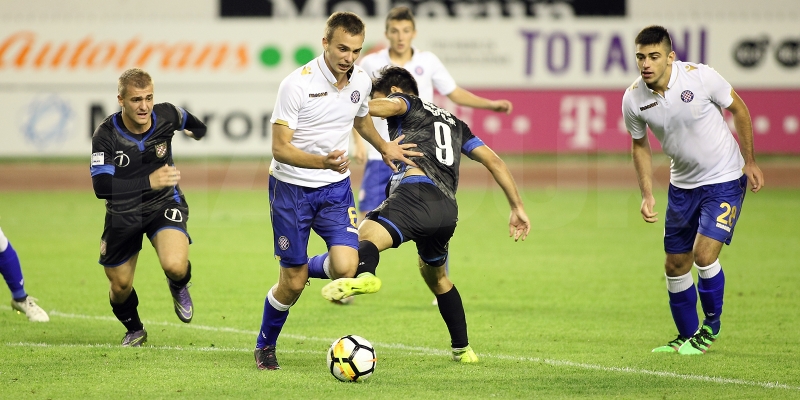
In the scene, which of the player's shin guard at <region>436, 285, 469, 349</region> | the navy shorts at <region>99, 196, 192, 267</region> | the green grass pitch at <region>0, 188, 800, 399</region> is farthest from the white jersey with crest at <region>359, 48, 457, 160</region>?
the player's shin guard at <region>436, 285, 469, 349</region>

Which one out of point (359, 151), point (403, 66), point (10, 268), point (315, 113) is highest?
point (315, 113)

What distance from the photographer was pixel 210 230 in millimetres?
14750

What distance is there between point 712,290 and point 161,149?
4133 millimetres

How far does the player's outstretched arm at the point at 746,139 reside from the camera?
22.8 feet

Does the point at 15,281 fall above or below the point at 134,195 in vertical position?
below

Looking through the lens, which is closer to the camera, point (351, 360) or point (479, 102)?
point (351, 360)

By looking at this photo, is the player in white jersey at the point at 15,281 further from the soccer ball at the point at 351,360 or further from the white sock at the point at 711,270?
the white sock at the point at 711,270

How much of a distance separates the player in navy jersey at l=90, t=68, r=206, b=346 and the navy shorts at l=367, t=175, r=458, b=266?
1.67 meters

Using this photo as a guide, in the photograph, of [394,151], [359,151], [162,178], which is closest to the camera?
[394,151]

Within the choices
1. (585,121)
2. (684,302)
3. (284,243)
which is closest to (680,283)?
(684,302)

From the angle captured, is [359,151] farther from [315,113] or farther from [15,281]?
[15,281]

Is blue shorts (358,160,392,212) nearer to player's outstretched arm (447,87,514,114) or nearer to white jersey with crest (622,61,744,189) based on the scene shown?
player's outstretched arm (447,87,514,114)

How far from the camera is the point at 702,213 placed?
7.00 metres

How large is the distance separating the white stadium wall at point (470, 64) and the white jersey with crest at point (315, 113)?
1529 cm
